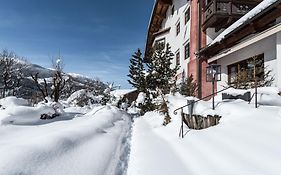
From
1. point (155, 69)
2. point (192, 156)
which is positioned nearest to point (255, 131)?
point (192, 156)

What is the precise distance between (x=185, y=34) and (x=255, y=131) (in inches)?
535

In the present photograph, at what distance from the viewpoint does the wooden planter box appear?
600 centimetres

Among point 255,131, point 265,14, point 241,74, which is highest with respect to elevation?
point 265,14

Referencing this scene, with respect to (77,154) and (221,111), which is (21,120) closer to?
(77,154)

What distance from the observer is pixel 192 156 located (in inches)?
184

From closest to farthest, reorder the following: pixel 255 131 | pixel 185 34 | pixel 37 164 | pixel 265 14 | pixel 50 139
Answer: pixel 37 164, pixel 255 131, pixel 50 139, pixel 265 14, pixel 185 34

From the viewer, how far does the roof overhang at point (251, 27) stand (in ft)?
24.1

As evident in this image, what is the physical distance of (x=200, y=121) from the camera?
21.4 ft

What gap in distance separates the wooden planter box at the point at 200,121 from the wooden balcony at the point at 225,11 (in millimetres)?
6970

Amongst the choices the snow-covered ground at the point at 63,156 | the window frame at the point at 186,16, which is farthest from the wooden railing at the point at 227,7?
the snow-covered ground at the point at 63,156

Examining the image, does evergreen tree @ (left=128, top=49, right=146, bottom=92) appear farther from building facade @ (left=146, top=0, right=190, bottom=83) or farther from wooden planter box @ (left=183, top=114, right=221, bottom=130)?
wooden planter box @ (left=183, top=114, right=221, bottom=130)

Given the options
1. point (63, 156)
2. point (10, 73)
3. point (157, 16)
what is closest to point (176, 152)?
point (63, 156)

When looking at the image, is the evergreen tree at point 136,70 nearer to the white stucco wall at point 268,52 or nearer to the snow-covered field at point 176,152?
the white stucco wall at point 268,52

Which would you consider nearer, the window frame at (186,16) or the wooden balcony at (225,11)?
the wooden balcony at (225,11)
